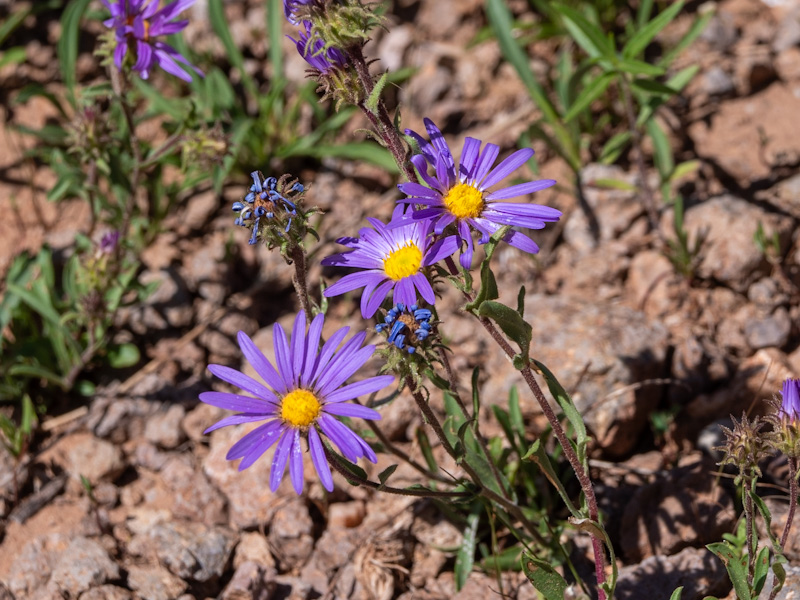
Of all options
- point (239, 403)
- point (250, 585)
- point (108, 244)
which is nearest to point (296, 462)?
point (239, 403)

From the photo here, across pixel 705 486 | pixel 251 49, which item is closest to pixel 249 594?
pixel 705 486

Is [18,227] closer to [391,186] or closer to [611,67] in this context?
[391,186]

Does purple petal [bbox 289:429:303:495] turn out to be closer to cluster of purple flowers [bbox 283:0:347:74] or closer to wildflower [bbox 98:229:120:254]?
cluster of purple flowers [bbox 283:0:347:74]

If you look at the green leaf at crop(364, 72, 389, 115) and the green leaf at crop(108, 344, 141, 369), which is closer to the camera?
the green leaf at crop(364, 72, 389, 115)

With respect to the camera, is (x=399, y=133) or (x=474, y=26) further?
(x=474, y=26)

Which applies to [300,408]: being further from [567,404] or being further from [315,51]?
[315,51]

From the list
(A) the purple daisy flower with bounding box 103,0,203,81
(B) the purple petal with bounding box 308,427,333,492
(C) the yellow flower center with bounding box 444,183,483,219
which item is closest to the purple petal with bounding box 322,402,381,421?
(B) the purple petal with bounding box 308,427,333,492
